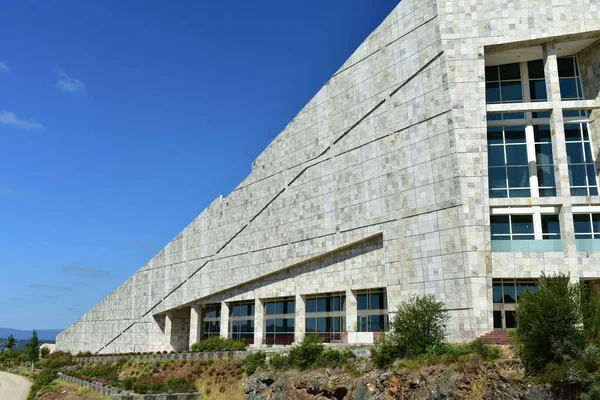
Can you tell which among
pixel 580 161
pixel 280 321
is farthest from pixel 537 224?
pixel 280 321

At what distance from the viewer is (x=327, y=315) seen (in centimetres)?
4697

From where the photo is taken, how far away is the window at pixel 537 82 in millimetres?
39125

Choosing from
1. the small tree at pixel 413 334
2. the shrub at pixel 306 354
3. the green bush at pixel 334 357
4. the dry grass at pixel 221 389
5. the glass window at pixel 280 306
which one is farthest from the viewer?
the glass window at pixel 280 306

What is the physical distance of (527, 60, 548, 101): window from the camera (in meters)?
39.1

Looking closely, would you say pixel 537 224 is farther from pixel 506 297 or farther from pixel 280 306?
pixel 280 306

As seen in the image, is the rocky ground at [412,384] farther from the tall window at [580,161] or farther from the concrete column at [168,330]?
the concrete column at [168,330]

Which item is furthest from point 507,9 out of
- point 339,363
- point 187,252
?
point 187,252

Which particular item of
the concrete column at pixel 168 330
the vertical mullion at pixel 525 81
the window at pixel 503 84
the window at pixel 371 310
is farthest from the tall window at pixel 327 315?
the concrete column at pixel 168 330

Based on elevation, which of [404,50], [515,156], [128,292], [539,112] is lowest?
[128,292]

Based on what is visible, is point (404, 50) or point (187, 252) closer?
point (404, 50)

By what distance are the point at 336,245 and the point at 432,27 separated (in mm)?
17489

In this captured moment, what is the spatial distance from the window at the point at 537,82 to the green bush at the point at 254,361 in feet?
83.6

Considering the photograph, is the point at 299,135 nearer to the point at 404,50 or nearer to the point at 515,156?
the point at 404,50

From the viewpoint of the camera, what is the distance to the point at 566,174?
35906 millimetres
